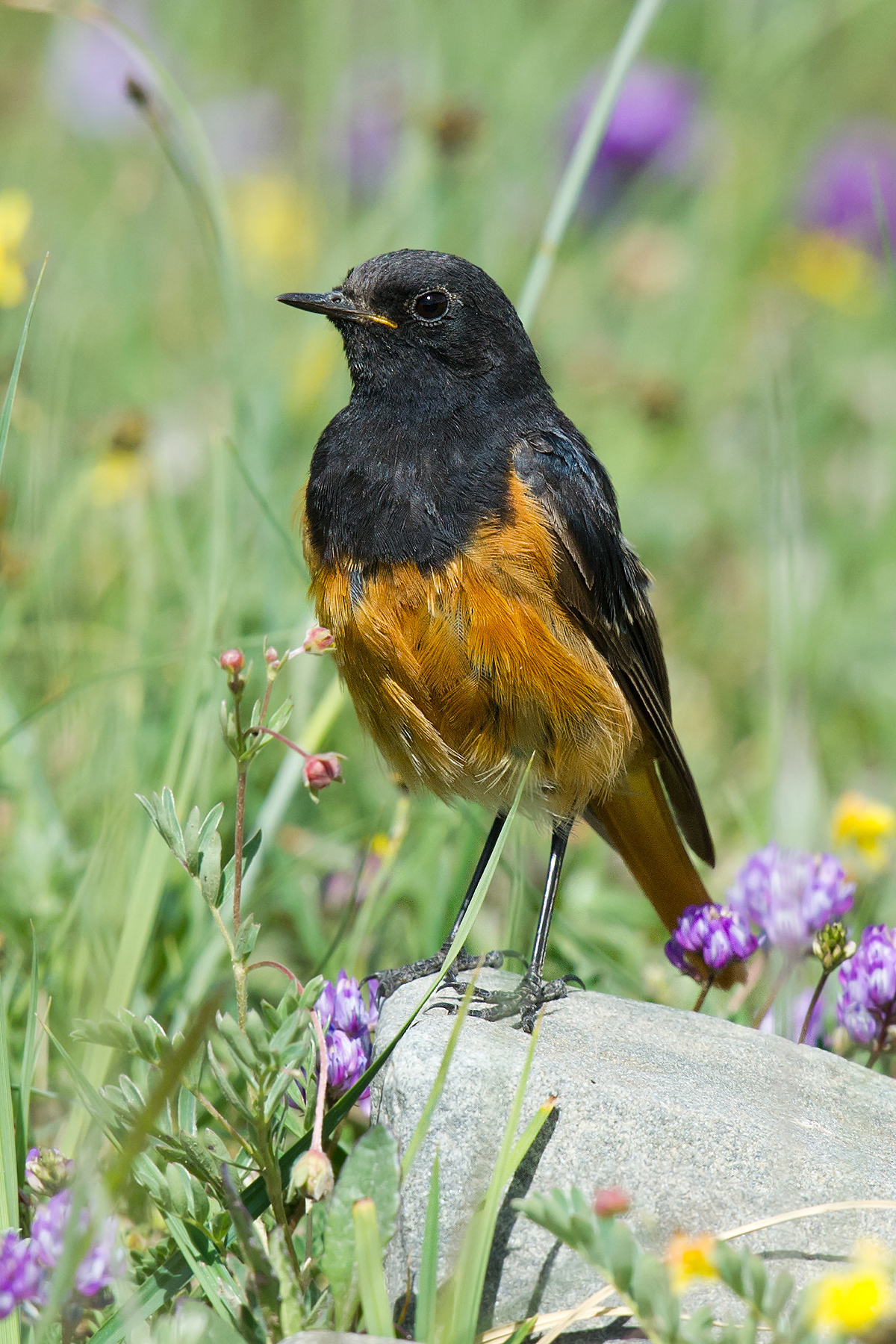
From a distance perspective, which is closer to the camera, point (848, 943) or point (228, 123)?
point (848, 943)

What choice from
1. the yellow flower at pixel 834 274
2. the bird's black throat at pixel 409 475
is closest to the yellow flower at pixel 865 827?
the bird's black throat at pixel 409 475

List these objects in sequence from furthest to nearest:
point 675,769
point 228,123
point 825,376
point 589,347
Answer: point 228,123 < point 825,376 < point 589,347 < point 675,769

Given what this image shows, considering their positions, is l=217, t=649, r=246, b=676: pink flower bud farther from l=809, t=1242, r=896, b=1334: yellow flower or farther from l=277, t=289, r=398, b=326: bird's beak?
l=277, t=289, r=398, b=326: bird's beak

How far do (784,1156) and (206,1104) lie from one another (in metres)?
1.08

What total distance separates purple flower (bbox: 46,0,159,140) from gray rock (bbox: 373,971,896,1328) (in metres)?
8.45

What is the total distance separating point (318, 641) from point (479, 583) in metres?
0.80

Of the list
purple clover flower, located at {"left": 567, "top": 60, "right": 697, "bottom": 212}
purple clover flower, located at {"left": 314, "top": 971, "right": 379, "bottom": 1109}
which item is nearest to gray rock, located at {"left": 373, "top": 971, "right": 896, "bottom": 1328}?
purple clover flower, located at {"left": 314, "top": 971, "right": 379, "bottom": 1109}

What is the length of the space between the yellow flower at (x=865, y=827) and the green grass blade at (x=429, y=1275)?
7.74 ft

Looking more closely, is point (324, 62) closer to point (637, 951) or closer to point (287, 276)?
point (287, 276)


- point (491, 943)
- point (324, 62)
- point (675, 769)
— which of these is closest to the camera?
point (675, 769)

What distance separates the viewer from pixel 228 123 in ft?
34.1

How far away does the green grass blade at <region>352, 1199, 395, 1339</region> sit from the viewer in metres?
2.04

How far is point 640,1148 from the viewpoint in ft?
8.32

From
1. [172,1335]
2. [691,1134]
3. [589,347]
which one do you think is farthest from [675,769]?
[589,347]
